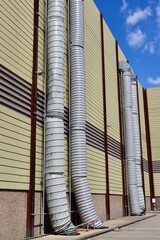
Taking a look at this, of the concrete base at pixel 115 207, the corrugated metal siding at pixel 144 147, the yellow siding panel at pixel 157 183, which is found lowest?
the concrete base at pixel 115 207

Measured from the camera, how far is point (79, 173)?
15.9m

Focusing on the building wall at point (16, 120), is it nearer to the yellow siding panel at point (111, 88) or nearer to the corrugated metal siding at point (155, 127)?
the yellow siding panel at point (111, 88)

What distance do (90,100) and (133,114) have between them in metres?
10.7

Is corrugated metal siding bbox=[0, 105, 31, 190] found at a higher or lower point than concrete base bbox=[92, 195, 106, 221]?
higher

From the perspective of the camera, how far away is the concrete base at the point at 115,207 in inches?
924

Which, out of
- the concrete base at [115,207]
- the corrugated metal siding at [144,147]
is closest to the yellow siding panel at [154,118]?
the corrugated metal siding at [144,147]

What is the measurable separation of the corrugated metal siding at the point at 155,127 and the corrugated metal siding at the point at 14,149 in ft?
99.2

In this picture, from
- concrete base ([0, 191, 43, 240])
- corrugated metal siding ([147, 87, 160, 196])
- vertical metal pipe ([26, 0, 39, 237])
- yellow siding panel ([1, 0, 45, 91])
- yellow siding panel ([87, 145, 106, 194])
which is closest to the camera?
concrete base ([0, 191, 43, 240])

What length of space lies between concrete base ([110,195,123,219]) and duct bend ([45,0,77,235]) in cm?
1028

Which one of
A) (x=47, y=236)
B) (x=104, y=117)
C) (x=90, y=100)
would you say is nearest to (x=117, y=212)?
(x=104, y=117)

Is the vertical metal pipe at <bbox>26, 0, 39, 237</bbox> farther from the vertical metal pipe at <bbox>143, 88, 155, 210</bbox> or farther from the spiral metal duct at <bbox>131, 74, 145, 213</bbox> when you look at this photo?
the vertical metal pipe at <bbox>143, 88, 155, 210</bbox>

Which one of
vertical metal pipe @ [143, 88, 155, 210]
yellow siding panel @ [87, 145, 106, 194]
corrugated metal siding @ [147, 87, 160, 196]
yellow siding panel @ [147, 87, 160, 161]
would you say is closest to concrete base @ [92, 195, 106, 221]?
yellow siding panel @ [87, 145, 106, 194]

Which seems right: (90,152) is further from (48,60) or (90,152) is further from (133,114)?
(133,114)

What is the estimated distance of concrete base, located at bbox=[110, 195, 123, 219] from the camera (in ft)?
77.0
